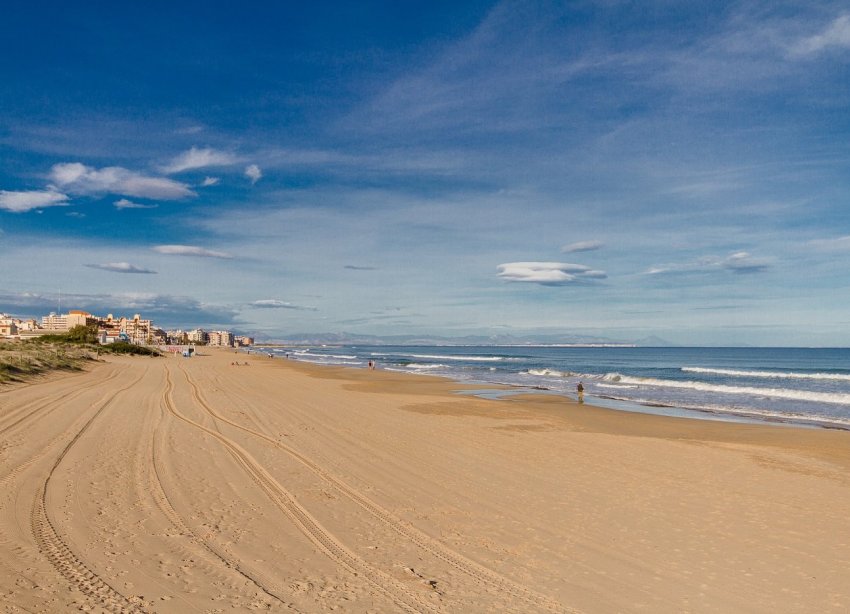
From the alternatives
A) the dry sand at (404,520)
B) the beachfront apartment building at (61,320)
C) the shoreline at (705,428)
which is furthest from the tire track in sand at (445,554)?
the beachfront apartment building at (61,320)

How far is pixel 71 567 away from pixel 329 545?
2.40 metres

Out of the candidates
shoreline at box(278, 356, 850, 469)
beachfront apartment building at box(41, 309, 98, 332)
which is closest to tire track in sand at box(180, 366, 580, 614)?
shoreline at box(278, 356, 850, 469)

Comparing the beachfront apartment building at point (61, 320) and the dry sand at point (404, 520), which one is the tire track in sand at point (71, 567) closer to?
the dry sand at point (404, 520)

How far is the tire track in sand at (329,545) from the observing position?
5023 millimetres

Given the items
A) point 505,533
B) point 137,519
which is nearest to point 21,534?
point 137,519

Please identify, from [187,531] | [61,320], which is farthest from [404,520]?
[61,320]

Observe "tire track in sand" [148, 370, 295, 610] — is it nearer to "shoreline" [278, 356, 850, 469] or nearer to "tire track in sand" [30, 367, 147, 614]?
"tire track in sand" [30, 367, 147, 614]

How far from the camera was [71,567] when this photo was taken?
5285 mm

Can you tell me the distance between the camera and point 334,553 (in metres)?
6.06

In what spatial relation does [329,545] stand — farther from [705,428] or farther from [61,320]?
[61,320]

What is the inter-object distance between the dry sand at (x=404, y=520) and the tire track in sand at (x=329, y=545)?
28 mm

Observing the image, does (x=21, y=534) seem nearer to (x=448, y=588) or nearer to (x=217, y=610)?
(x=217, y=610)

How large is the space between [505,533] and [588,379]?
40320 millimetres

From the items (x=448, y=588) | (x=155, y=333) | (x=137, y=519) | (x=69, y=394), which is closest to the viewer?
(x=448, y=588)
